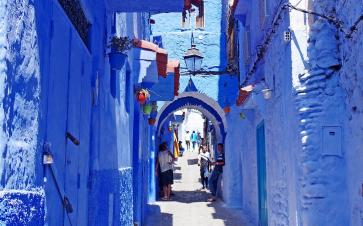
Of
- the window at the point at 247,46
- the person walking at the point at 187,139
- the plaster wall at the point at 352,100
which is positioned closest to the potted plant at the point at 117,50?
the plaster wall at the point at 352,100

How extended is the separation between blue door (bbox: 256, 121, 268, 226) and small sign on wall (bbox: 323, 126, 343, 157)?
328cm

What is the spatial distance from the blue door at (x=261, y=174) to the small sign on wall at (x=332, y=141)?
3.28 meters

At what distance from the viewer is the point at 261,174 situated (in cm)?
886

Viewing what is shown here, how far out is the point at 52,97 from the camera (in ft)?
10.1

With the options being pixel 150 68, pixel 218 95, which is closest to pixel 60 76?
pixel 150 68

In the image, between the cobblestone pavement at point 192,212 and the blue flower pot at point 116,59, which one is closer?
the blue flower pot at point 116,59

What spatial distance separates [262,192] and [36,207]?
6708 millimetres

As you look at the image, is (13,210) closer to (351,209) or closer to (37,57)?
(37,57)

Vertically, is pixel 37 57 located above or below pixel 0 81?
above

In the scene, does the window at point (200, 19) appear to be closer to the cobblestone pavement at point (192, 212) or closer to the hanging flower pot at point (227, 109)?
the hanging flower pot at point (227, 109)

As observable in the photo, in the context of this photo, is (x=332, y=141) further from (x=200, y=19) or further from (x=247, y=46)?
(x=200, y=19)

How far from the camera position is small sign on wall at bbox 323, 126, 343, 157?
5.07m

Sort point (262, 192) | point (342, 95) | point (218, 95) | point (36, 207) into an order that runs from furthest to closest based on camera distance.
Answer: point (218, 95), point (262, 192), point (342, 95), point (36, 207)

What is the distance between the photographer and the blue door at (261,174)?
8516 millimetres
